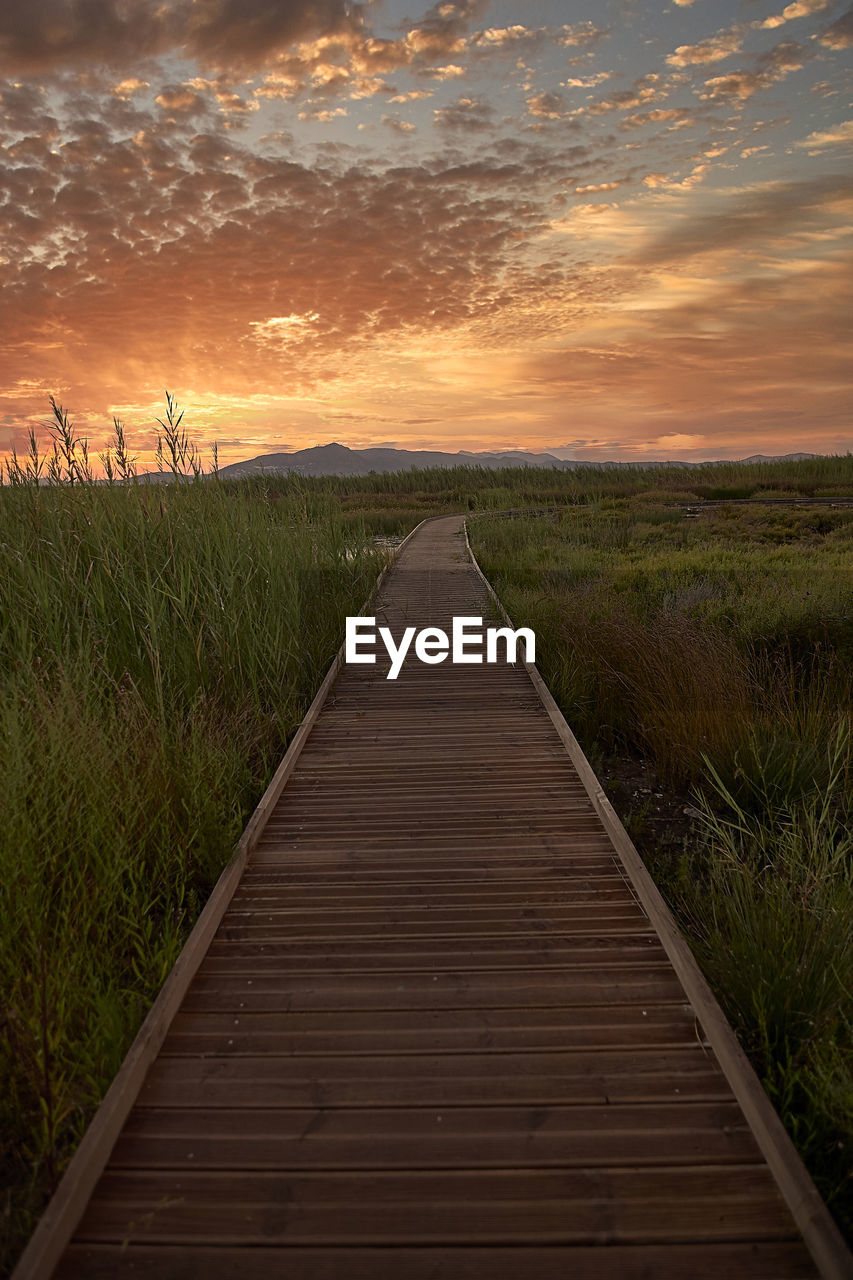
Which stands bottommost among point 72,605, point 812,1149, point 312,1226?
point 812,1149

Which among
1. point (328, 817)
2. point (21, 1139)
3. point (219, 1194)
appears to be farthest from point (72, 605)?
point (219, 1194)

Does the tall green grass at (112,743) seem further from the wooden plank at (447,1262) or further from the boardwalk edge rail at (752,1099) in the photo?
the boardwalk edge rail at (752,1099)

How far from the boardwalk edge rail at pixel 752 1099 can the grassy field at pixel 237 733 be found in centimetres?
10

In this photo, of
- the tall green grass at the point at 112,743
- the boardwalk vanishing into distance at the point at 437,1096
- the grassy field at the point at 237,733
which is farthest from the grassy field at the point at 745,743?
the tall green grass at the point at 112,743

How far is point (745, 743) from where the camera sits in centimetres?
460

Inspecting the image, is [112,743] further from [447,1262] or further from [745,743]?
[745,743]

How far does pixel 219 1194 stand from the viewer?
173 centimetres

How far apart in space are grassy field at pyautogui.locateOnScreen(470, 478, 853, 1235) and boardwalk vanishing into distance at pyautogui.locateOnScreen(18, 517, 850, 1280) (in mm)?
240

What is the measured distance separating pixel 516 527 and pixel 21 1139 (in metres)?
14.2

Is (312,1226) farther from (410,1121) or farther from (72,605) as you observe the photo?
(72,605)

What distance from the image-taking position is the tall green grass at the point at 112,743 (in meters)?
2.13

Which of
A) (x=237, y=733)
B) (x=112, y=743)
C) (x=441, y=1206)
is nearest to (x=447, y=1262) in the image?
(x=441, y=1206)

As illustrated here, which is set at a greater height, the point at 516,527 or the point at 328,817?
the point at 516,527

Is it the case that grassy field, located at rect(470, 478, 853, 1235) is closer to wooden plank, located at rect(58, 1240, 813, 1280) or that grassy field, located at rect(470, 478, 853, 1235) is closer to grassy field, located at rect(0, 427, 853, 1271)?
grassy field, located at rect(0, 427, 853, 1271)
